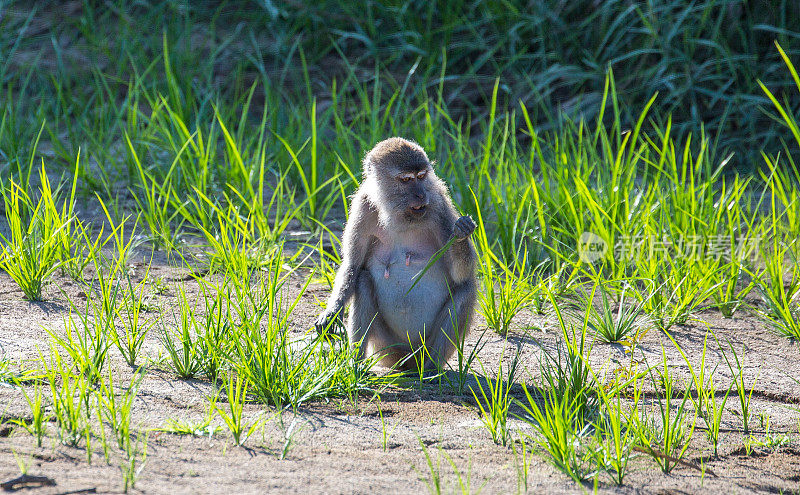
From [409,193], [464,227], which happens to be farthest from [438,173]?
[464,227]

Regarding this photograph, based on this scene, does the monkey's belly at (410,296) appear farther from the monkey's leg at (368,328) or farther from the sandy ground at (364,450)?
the sandy ground at (364,450)

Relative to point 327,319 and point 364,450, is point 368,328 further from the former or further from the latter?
point 364,450

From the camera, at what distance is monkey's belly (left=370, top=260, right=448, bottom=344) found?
3.76 m

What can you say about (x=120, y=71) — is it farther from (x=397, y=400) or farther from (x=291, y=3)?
(x=397, y=400)

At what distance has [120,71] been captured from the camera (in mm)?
7238

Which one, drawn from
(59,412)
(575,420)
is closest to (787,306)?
(575,420)

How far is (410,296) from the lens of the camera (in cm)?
376

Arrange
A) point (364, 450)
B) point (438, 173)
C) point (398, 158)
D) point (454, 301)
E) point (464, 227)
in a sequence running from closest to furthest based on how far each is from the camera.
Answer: point (364, 450) < point (464, 227) < point (398, 158) < point (454, 301) < point (438, 173)

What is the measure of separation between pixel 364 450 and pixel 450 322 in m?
1.00

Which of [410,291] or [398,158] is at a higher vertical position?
[398,158]

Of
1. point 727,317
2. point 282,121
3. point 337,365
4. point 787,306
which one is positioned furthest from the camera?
point 282,121

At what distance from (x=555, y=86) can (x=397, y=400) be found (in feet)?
15.3

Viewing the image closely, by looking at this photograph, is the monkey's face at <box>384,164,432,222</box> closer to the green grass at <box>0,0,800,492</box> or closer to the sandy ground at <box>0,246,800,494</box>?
the green grass at <box>0,0,800,492</box>

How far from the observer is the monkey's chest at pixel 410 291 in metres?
3.76
